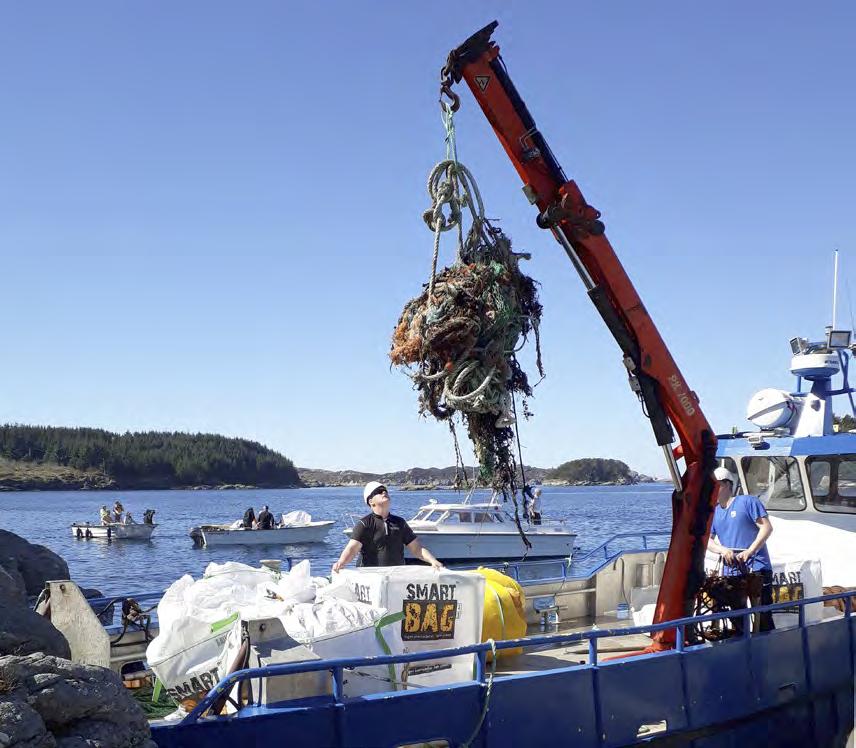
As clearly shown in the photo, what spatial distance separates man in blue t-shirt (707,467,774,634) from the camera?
8242 mm

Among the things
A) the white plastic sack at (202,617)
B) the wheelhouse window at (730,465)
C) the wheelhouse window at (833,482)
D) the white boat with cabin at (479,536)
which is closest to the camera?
the white plastic sack at (202,617)

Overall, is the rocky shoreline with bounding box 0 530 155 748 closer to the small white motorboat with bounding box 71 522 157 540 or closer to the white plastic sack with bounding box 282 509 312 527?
the white plastic sack with bounding box 282 509 312 527

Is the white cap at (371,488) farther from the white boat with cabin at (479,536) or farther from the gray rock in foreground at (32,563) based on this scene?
the white boat with cabin at (479,536)

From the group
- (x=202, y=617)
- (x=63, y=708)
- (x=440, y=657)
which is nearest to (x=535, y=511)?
(x=202, y=617)

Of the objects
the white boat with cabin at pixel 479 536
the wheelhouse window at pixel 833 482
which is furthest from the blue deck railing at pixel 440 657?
the white boat with cabin at pixel 479 536

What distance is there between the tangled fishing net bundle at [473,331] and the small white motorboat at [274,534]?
37.1 m

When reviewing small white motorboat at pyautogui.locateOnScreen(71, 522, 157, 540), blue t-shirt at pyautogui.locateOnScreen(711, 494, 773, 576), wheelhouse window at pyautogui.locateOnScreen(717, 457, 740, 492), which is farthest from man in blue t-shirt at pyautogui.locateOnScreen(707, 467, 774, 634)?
small white motorboat at pyautogui.locateOnScreen(71, 522, 157, 540)

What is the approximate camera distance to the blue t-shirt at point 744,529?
8359 millimetres

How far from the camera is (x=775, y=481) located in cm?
1054

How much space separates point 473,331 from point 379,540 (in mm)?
1903

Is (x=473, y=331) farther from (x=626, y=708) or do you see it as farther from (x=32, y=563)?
(x=32, y=563)

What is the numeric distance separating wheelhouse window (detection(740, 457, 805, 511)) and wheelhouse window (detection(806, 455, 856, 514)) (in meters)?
0.16

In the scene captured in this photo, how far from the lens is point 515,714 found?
623 cm

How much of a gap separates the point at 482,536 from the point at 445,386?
93.0ft
